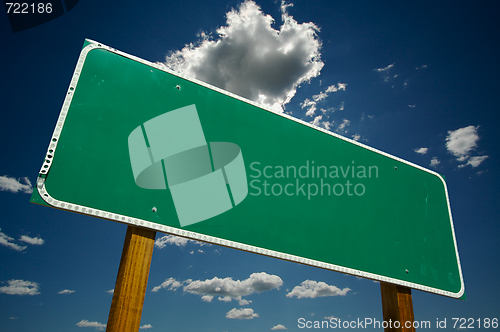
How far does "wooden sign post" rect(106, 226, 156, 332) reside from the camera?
159cm

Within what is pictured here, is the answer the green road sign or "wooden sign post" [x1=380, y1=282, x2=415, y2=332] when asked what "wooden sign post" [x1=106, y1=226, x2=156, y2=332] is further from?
"wooden sign post" [x1=380, y1=282, x2=415, y2=332]

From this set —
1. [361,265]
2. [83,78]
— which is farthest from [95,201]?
[361,265]

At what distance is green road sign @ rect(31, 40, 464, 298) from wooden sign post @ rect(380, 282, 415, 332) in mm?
112

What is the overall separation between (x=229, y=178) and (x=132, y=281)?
38.7 inches

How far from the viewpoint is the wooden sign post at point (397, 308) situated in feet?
→ 8.61

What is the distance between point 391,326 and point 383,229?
923 mm

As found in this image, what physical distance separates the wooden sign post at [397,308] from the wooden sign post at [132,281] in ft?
7.75

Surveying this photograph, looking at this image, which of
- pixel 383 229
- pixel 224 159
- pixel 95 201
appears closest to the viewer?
pixel 95 201

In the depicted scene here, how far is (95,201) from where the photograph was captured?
5.49 feet

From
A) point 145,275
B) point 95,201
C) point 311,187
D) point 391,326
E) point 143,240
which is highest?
point 311,187

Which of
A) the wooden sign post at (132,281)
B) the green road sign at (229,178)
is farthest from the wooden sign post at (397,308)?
the wooden sign post at (132,281)

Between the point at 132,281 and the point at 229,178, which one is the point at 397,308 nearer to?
the point at 229,178

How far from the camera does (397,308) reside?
266cm

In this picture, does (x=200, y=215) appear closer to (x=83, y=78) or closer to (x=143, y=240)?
(x=143, y=240)
